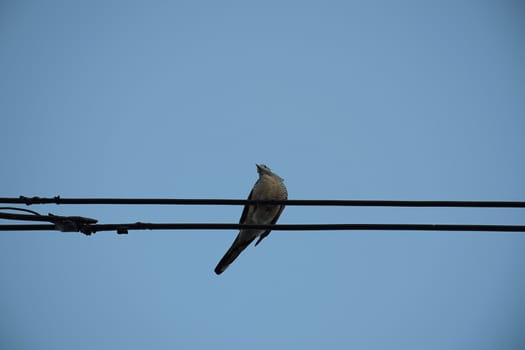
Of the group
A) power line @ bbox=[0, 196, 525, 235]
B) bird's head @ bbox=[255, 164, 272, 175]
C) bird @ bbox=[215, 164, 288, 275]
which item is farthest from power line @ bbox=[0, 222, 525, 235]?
bird's head @ bbox=[255, 164, 272, 175]

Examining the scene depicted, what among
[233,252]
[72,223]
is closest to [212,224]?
[72,223]

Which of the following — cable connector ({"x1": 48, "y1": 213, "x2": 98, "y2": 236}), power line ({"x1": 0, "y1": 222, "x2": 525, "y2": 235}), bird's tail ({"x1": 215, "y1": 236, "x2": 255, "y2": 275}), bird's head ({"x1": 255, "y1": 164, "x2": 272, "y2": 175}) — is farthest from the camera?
bird's head ({"x1": 255, "y1": 164, "x2": 272, "y2": 175})

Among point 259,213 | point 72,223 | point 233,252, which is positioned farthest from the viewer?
point 259,213

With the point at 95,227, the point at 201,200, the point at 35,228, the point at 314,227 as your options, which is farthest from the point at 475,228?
the point at 35,228

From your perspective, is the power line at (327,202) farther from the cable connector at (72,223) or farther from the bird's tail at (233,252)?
the bird's tail at (233,252)

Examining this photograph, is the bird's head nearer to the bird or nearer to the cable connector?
the bird

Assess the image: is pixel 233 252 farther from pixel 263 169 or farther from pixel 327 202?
pixel 327 202

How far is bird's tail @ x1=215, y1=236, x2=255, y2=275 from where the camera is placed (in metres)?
8.40

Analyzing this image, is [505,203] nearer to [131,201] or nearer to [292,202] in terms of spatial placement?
[292,202]

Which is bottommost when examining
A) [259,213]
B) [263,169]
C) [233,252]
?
[233,252]

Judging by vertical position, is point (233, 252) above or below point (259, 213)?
below

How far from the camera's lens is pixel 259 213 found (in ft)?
29.6

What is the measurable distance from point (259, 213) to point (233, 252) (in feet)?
2.95

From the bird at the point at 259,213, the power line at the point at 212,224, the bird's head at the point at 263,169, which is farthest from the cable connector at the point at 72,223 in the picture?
the bird's head at the point at 263,169
